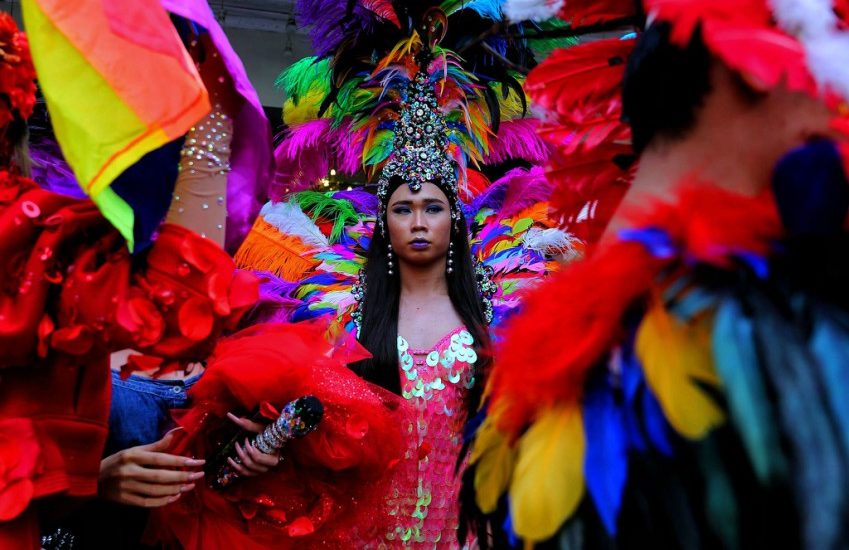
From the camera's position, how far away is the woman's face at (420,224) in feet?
9.52

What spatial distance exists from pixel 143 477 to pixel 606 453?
1.07 metres

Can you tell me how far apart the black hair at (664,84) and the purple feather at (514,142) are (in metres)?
2.19

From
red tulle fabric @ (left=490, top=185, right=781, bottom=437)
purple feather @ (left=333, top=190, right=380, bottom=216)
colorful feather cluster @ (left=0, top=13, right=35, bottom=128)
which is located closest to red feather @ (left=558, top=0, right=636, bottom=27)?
red tulle fabric @ (left=490, top=185, right=781, bottom=437)

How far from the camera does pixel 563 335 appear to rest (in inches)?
44.1

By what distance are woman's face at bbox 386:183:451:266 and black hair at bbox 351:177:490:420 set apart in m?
0.05

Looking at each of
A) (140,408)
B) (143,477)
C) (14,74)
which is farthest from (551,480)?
(140,408)

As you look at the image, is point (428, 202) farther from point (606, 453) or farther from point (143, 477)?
point (606, 453)

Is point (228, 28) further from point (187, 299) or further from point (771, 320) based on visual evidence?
point (771, 320)

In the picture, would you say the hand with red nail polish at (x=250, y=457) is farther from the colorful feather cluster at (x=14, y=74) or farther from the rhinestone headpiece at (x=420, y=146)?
the rhinestone headpiece at (x=420, y=146)

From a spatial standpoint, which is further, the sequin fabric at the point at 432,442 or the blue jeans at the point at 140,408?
the sequin fabric at the point at 432,442

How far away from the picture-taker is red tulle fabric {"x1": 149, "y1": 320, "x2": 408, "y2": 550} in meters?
1.89

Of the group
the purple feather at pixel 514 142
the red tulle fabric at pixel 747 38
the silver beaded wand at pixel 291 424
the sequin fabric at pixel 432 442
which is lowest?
the sequin fabric at pixel 432 442

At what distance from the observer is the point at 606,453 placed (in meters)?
1.04

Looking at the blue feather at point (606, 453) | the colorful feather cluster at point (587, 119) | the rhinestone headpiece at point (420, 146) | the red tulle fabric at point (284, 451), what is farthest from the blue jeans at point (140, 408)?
the blue feather at point (606, 453)
